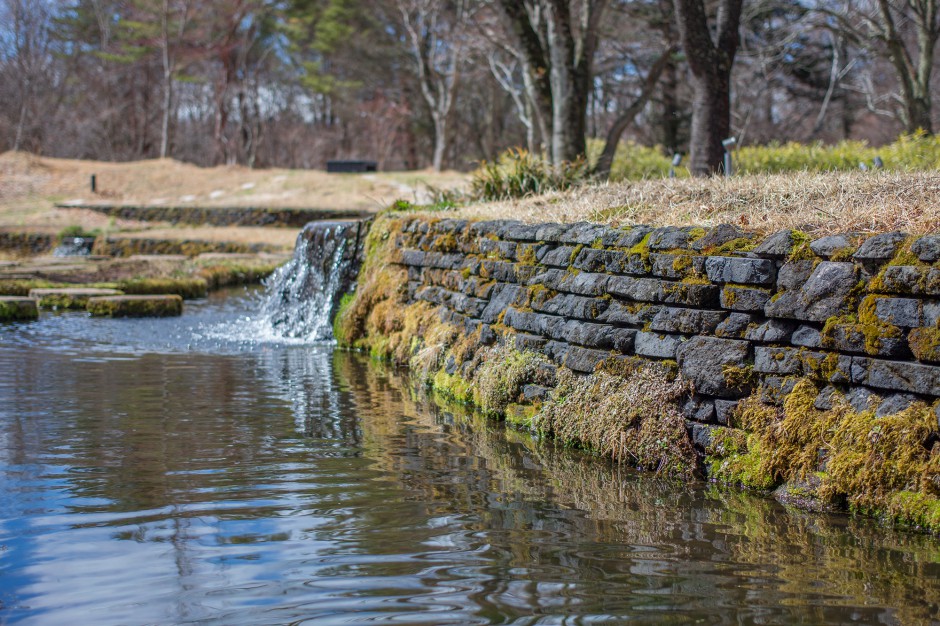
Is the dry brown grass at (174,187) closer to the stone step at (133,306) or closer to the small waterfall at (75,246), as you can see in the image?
the small waterfall at (75,246)

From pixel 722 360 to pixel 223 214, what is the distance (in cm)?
2266

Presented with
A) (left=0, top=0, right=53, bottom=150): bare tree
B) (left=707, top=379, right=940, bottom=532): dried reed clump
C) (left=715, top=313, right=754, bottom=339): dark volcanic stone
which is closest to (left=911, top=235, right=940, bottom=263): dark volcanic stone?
(left=707, top=379, right=940, bottom=532): dried reed clump

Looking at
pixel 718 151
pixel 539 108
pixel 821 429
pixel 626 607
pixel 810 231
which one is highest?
pixel 539 108

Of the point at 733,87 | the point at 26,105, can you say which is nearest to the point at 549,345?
the point at 733,87

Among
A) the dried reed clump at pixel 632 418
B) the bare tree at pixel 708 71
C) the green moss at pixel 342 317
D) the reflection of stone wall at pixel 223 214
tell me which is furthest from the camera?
the reflection of stone wall at pixel 223 214

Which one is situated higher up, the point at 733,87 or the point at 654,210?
the point at 733,87

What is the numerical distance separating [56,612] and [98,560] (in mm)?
499

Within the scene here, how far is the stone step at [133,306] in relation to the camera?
12359mm

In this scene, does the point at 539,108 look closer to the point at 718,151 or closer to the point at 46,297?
the point at 718,151

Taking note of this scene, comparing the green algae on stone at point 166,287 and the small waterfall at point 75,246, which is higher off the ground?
the small waterfall at point 75,246

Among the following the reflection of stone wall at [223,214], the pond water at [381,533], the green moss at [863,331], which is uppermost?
the reflection of stone wall at [223,214]

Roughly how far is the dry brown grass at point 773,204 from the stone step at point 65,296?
736 centimetres

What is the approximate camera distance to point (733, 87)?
88.2 ft

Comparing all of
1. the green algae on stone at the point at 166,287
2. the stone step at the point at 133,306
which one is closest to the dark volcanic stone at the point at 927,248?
the stone step at the point at 133,306
